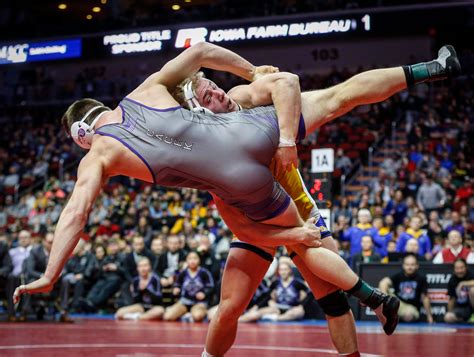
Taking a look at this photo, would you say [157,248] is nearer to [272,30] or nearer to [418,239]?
[418,239]

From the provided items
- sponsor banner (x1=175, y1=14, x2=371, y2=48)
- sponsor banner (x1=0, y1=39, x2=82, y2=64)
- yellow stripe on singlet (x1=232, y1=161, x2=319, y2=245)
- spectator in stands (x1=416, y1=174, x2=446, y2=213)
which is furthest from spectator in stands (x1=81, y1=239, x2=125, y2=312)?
sponsor banner (x1=0, y1=39, x2=82, y2=64)

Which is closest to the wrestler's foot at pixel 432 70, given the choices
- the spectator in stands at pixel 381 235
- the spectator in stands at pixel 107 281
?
the spectator in stands at pixel 381 235

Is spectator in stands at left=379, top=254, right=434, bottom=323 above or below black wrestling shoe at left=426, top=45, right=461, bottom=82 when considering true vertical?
below

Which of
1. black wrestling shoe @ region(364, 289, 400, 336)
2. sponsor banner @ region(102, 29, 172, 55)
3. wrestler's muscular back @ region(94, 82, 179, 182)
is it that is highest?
sponsor banner @ region(102, 29, 172, 55)

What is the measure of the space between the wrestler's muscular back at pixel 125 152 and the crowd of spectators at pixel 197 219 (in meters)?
7.71

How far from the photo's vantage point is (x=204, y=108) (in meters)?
4.29

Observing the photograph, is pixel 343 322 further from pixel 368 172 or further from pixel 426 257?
pixel 368 172

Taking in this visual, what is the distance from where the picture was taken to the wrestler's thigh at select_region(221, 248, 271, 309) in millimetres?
4688

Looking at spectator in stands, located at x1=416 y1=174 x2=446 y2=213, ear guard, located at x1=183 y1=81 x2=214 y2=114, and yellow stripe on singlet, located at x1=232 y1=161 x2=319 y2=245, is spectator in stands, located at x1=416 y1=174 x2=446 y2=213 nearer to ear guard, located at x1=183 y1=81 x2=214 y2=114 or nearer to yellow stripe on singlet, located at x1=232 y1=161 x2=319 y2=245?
yellow stripe on singlet, located at x1=232 y1=161 x2=319 y2=245

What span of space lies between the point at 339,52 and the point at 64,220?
67.2ft

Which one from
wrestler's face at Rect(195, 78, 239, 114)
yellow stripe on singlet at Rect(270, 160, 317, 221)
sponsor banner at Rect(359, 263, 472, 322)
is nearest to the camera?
wrestler's face at Rect(195, 78, 239, 114)

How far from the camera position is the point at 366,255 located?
38.8 ft

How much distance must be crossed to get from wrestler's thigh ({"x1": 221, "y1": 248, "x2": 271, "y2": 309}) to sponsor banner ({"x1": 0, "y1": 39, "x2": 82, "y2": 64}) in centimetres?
1968

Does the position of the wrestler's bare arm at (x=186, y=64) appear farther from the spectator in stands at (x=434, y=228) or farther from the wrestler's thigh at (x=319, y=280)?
the spectator in stands at (x=434, y=228)
